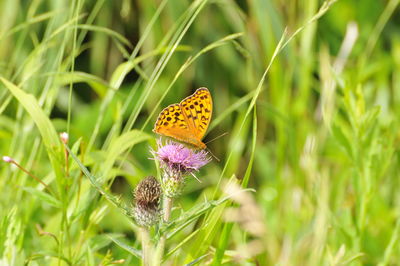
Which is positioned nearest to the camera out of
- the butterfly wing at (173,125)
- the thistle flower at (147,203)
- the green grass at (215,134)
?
the thistle flower at (147,203)

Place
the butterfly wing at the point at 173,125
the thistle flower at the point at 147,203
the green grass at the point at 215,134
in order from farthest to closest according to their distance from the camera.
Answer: the green grass at the point at 215,134 < the butterfly wing at the point at 173,125 < the thistle flower at the point at 147,203

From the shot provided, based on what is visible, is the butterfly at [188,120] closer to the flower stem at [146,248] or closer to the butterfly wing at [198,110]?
the butterfly wing at [198,110]

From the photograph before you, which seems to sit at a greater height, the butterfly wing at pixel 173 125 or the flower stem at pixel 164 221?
the butterfly wing at pixel 173 125

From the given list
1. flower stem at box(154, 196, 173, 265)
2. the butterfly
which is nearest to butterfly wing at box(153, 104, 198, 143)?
the butterfly

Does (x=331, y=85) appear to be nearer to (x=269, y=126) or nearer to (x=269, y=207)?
(x=269, y=207)

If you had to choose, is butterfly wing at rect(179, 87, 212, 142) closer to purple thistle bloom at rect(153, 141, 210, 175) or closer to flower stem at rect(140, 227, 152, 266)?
purple thistle bloom at rect(153, 141, 210, 175)

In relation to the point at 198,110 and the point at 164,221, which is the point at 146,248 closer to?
the point at 164,221

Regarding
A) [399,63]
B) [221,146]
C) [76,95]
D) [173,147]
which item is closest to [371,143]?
[173,147]

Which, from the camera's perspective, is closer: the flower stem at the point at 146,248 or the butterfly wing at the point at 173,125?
the flower stem at the point at 146,248

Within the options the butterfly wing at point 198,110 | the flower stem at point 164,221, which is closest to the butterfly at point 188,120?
the butterfly wing at point 198,110
